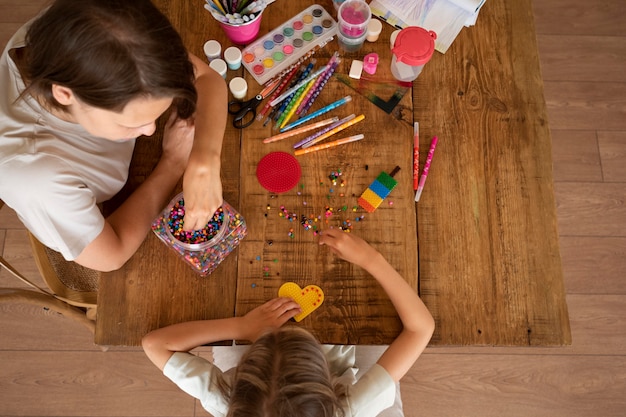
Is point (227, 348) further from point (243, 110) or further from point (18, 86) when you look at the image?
point (18, 86)

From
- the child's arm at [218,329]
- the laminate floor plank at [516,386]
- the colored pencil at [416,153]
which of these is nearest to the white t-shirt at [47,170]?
the child's arm at [218,329]

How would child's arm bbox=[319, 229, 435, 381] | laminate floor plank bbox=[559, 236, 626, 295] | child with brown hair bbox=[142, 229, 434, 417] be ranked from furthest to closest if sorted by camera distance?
laminate floor plank bbox=[559, 236, 626, 295]
child's arm bbox=[319, 229, 435, 381]
child with brown hair bbox=[142, 229, 434, 417]

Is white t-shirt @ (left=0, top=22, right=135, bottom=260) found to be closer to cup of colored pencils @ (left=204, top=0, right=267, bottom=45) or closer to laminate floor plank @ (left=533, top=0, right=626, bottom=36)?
cup of colored pencils @ (left=204, top=0, right=267, bottom=45)

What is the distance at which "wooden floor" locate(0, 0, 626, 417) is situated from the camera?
181cm

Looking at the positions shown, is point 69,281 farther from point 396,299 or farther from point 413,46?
point 413,46

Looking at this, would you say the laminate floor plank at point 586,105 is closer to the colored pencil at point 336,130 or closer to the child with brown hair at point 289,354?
the colored pencil at point 336,130

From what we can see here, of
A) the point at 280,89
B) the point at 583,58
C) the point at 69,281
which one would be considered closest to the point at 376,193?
the point at 280,89

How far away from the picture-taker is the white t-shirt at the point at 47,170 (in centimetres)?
92

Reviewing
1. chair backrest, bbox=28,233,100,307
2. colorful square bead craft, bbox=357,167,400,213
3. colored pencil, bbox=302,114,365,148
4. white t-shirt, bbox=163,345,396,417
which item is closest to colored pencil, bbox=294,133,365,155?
colored pencil, bbox=302,114,365,148

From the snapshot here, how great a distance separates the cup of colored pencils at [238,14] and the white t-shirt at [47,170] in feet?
1.32

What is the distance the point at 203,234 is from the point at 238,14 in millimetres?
520

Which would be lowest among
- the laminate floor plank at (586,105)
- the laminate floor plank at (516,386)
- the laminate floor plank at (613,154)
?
the laminate floor plank at (516,386)

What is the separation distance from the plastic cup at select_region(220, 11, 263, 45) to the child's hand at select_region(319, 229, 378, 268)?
0.53m

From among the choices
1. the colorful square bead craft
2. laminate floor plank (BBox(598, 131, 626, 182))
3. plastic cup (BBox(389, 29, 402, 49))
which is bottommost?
laminate floor plank (BBox(598, 131, 626, 182))
